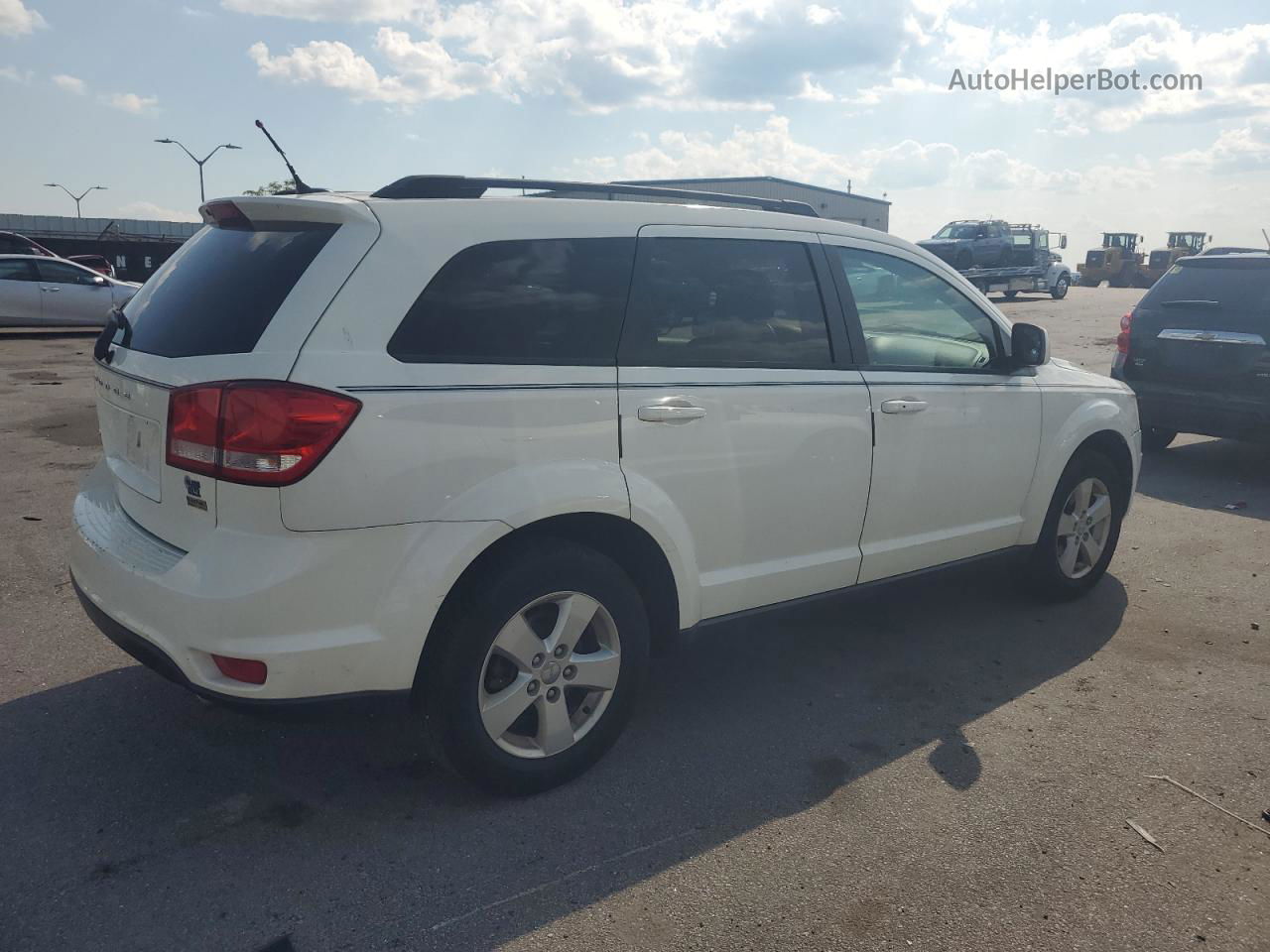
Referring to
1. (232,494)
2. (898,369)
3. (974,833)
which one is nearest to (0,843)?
(232,494)

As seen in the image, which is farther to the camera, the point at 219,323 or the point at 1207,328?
the point at 1207,328

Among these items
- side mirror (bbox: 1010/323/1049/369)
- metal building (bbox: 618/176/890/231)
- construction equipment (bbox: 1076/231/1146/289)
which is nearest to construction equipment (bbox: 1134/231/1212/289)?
construction equipment (bbox: 1076/231/1146/289)

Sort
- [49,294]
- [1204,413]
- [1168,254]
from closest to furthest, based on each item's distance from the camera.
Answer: [1204,413]
[49,294]
[1168,254]

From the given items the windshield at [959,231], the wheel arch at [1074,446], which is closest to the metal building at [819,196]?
the windshield at [959,231]

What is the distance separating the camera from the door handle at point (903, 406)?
4.07 meters

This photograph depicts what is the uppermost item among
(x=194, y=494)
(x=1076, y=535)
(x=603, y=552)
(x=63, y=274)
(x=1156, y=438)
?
(x=194, y=494)

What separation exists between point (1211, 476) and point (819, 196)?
4683 centimetres

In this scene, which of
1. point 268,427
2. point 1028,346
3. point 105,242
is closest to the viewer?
point 268,427

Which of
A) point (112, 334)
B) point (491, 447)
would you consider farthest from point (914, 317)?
point (112, 334)

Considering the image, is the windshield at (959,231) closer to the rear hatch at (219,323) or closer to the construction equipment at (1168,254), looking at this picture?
the construction equipment at (1168,254)

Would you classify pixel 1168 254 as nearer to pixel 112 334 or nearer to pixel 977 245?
pixel 977 245

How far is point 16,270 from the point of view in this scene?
725 inches

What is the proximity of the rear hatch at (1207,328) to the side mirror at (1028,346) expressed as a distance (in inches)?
165

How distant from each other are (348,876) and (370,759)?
0.69 m
